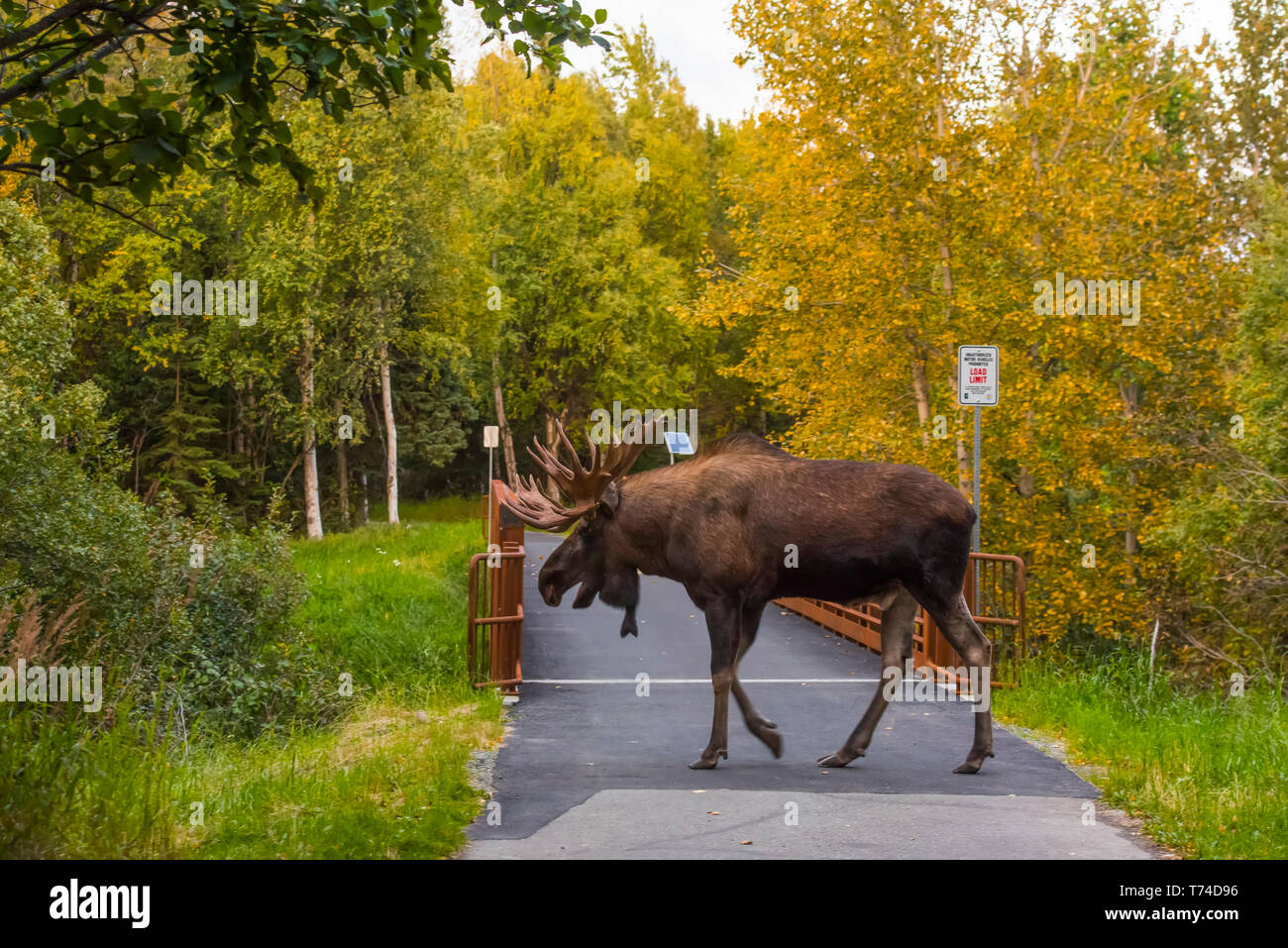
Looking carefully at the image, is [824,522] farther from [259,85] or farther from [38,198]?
[38,198]

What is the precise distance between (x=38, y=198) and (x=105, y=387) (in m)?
6.65

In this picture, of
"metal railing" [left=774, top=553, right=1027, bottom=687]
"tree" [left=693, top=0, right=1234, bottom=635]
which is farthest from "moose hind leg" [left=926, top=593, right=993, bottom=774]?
"tree" [left=693, top=0, right=1234, bottom=635]

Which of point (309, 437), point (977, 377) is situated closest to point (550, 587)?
point (977, 377)

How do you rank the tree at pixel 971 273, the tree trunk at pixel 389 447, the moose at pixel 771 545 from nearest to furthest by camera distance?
the moose at pixel 771 545
the tree at pixel 971 273
the tree trunk at pixel 389 447

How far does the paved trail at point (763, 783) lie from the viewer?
22.8 ft

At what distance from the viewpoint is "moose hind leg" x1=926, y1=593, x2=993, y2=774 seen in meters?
8.94

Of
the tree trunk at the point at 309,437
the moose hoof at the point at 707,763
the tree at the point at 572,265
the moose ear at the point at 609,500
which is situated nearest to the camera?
the moose hoof at the point at 707,763

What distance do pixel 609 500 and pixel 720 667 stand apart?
56.2 inches

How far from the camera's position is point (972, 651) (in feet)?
29.5

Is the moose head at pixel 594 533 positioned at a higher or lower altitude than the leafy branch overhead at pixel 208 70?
lower

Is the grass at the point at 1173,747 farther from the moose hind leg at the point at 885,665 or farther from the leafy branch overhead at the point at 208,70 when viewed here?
the leafy branch overhead at the point at 208,70

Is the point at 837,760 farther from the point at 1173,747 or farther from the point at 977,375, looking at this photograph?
the point at 977,375

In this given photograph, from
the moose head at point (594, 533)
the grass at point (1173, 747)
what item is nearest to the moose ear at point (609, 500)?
the moose head at point (594, 533)

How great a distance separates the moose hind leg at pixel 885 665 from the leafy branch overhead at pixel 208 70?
4.53m
